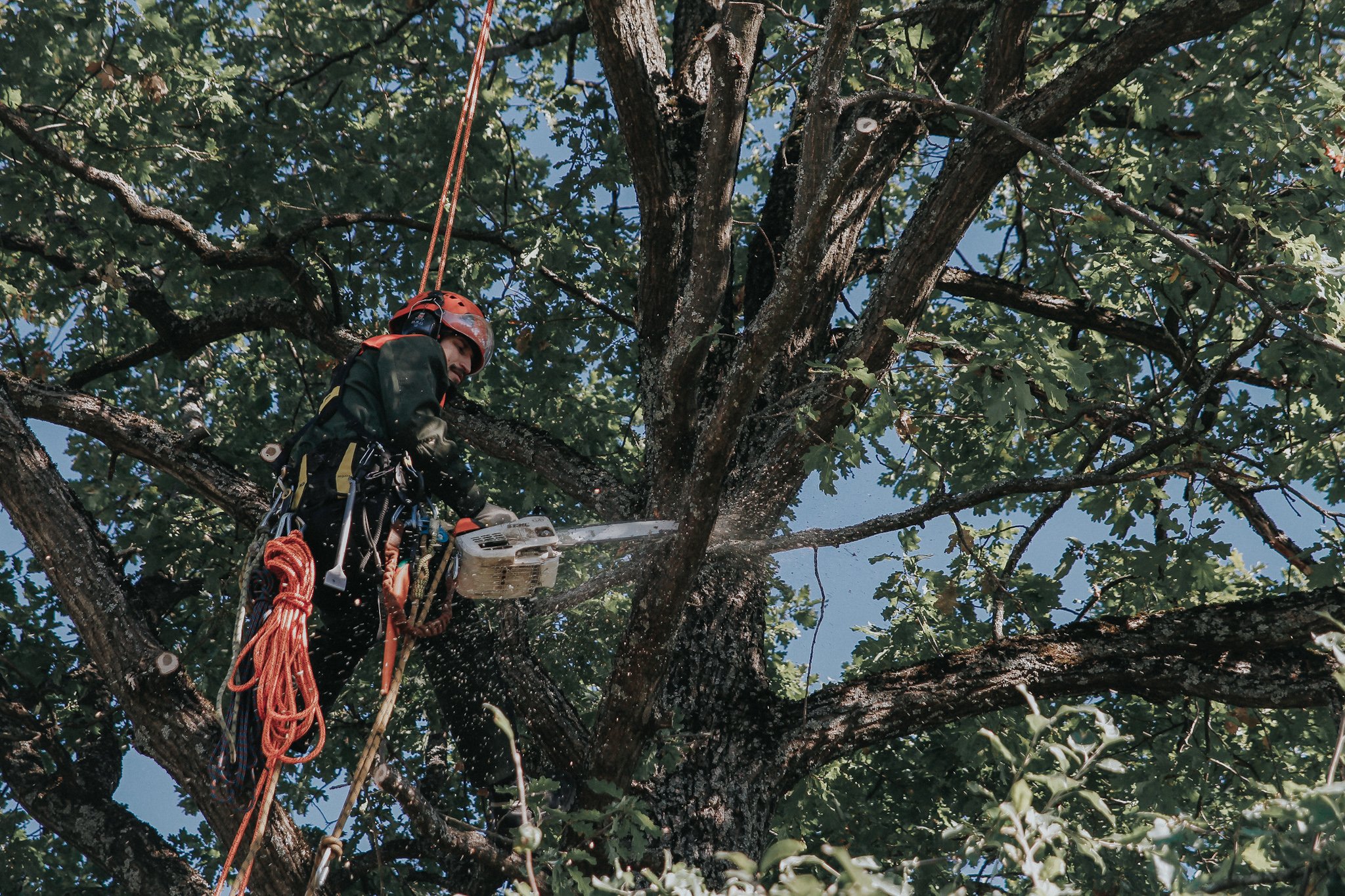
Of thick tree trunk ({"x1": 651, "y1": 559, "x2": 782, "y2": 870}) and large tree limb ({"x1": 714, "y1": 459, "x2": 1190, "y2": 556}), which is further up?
large tree limb ({"x1": 714, "y1": 459, "x2": 1190, "y2": 556})

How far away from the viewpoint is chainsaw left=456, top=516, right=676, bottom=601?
400 centimetres

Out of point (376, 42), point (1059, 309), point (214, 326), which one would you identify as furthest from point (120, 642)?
point (376, 42)

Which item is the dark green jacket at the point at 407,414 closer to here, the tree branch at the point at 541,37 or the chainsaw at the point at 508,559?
the chainsaw at the point at 508,559

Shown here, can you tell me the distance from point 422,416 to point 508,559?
0.63m

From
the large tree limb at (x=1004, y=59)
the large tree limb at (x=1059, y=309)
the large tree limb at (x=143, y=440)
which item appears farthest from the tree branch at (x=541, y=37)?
the large tree limb at (x=143, y=440)

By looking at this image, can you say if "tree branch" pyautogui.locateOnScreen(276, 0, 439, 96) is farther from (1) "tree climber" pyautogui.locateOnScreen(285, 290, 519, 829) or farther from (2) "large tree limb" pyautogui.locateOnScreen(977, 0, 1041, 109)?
(2) "large tree limb" pyautogui.locateOnScreen(977, 0, 1041, 109)

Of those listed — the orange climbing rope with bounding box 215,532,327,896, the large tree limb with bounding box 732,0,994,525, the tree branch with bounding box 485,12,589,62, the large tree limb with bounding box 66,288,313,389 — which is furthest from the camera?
the tree branch with bounding box 485,12,589,62

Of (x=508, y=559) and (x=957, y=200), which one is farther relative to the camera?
(x=957, y=200)

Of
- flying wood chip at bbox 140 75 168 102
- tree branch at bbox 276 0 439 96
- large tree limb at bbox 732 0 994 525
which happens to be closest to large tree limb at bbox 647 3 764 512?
large tree limb at bbox 732 0 994 525

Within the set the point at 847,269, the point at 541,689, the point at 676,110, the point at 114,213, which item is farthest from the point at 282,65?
the point at 541,689

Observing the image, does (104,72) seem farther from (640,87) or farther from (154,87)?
(640,87)

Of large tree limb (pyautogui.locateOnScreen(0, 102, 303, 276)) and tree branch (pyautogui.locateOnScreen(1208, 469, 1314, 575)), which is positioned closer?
tree branch (pyautogui.locateOnScreen(1208, 469, 1314, 575))

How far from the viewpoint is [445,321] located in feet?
15.6

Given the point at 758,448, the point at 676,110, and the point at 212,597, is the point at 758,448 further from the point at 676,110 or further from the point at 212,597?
the point at 212,597
